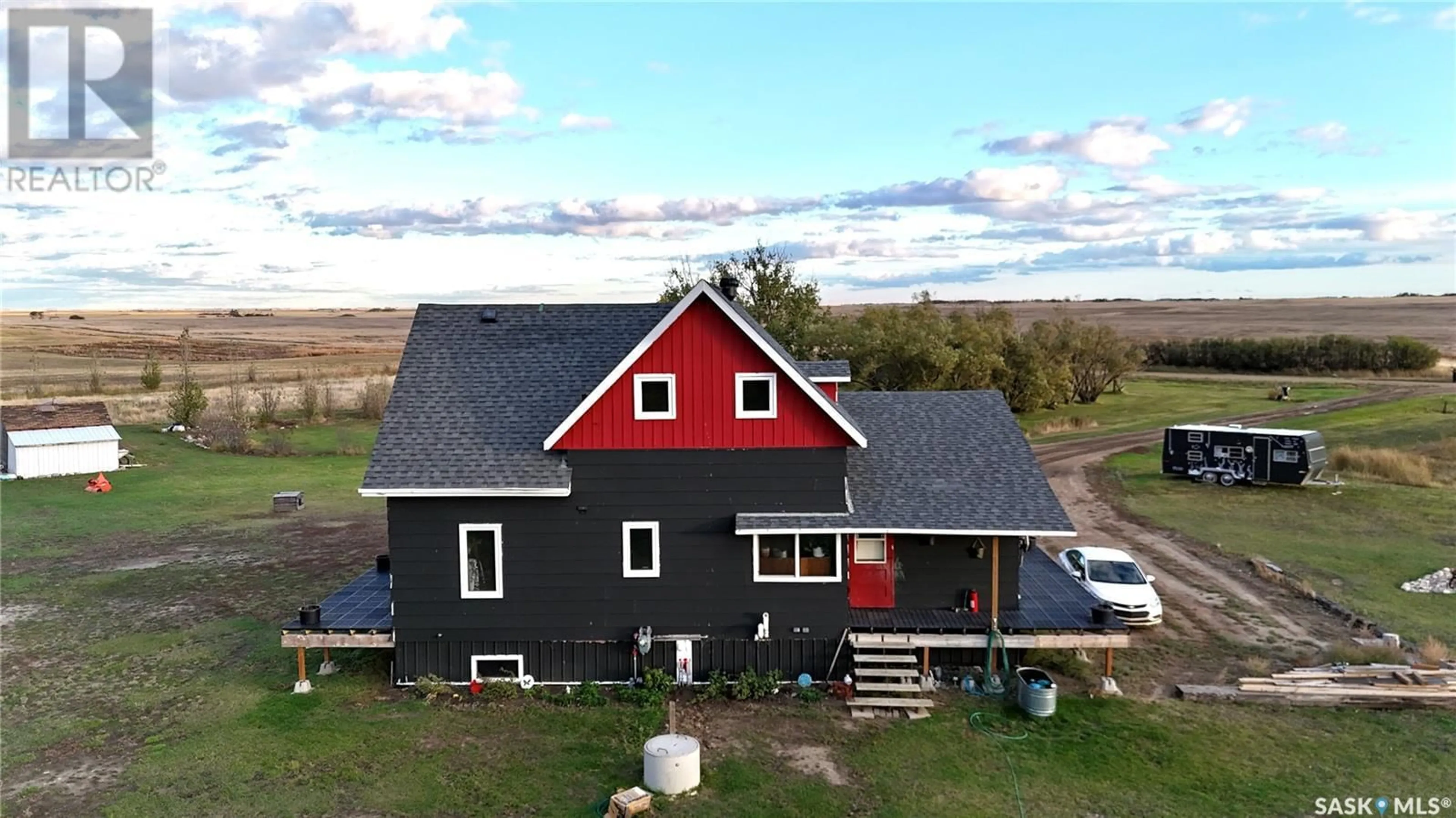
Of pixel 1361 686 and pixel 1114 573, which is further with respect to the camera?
pixel 1114 573

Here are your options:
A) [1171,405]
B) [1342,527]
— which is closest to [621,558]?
[1342,527]

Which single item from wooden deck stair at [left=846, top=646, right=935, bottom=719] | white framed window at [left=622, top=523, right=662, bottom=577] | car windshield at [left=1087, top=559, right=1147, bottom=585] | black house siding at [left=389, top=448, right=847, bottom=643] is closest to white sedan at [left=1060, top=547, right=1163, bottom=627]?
car windshield at [left=1087, top=559, right=1147, bottom=585]

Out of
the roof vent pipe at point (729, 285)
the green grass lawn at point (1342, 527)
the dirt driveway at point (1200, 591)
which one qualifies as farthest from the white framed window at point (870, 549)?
the green grass lawn at point (1342, 527)

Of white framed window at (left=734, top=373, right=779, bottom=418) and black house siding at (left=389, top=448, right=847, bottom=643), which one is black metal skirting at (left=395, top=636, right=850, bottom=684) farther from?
white framed window at (left=734, top=373, right=779, bottom=418)

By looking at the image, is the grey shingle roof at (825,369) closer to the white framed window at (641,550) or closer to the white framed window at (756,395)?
the white framed window at (756,395)

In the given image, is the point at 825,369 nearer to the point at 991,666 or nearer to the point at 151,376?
the point at 991,666

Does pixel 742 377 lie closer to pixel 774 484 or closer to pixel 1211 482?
pixel 774 484
